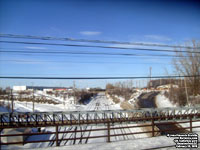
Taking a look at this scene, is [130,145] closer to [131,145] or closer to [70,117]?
[131,145]

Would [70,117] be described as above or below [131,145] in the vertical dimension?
below

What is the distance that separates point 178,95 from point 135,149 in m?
25.5

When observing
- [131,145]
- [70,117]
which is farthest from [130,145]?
[70,117]

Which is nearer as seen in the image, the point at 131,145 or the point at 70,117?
the point at 131,145

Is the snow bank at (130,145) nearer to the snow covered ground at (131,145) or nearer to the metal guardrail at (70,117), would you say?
the snow covered ground at (131,145)

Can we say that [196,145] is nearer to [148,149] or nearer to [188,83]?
[148,149]

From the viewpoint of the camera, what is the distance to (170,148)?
4336 mm

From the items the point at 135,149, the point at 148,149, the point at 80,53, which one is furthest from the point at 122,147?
the point at 80,53

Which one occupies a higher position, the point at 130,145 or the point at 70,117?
the point at 130,145

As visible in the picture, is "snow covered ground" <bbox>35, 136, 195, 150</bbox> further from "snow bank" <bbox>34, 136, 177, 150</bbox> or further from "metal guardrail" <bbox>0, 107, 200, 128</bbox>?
"metal guardrail" <bbox>0, 107, 200, 128</bbox>

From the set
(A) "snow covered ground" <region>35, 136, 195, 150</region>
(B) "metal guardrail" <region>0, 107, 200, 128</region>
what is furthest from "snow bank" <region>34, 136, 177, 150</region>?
(B) "metal guardrail" <region>0, 107, 200, 128</region>

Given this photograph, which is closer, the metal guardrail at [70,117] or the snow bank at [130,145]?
the snow bank at [130,145]

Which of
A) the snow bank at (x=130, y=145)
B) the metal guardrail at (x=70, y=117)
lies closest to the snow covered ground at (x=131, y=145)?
the snow bank at (x=130, y=145)

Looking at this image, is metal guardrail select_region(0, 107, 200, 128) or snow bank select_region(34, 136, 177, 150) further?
metal guardrail select_region(0, 107, 200, 128)
